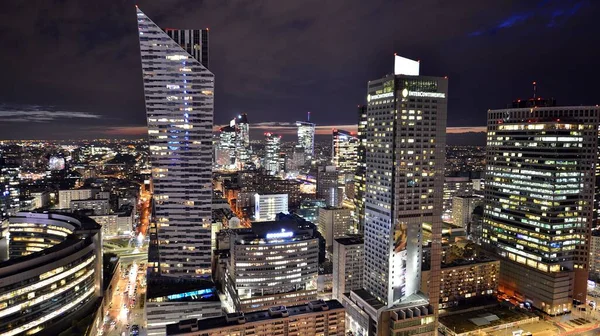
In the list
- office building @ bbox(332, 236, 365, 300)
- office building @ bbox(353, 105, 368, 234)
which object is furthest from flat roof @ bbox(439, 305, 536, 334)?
office building @ bbox(353, 105, 368, 234)

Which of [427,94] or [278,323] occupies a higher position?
[427,94]

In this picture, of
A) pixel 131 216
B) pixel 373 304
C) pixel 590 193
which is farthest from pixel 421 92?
pixel 131 216

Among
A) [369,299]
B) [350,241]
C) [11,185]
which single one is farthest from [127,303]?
[11,185]

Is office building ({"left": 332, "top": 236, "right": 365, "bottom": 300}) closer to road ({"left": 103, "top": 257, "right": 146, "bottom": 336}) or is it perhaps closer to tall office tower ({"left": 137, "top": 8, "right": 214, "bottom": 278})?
tall office tower ({"left": 137, "top": 8, "right": 214, "bottom": 278})

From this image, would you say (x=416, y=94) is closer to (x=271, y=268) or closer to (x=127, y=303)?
(x=271, y=268)

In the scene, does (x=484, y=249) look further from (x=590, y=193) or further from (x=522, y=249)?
(x=590, y=193)

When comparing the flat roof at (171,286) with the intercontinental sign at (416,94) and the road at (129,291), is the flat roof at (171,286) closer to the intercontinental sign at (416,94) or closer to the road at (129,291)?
the road at (129,291)
